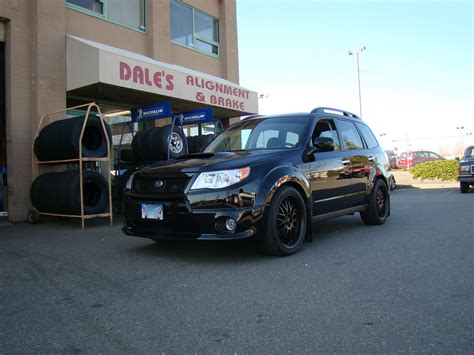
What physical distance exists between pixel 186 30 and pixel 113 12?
293cm

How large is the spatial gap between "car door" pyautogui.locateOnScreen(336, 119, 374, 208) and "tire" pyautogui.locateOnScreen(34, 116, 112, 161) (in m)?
Answer: 4.38

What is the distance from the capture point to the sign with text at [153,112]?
9.51 m

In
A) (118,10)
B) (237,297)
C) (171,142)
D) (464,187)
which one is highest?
(118,10)

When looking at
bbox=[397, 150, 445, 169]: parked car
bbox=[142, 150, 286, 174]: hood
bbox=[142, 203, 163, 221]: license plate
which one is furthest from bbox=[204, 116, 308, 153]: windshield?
bbox=[397, 150, 445, 169]: parked car

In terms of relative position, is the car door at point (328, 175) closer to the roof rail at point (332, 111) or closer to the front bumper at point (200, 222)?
the roof rail at point (332, 111)

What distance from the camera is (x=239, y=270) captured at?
13.9 ft

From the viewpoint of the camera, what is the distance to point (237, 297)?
11.2 ft

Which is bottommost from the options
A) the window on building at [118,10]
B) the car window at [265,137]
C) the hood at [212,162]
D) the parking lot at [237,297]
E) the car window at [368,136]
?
the parking lot at [237,297]

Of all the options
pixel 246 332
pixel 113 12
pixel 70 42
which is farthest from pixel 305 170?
pixel 113 12

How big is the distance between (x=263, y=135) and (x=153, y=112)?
187 inches

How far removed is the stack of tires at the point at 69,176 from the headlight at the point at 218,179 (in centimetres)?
373

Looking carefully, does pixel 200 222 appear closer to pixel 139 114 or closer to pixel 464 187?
pixel 139 114

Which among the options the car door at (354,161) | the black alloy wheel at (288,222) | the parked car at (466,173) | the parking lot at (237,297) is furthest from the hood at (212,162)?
the parked car at (466,173)

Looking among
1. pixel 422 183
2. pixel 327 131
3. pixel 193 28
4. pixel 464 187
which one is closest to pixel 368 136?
pixel 327 131
